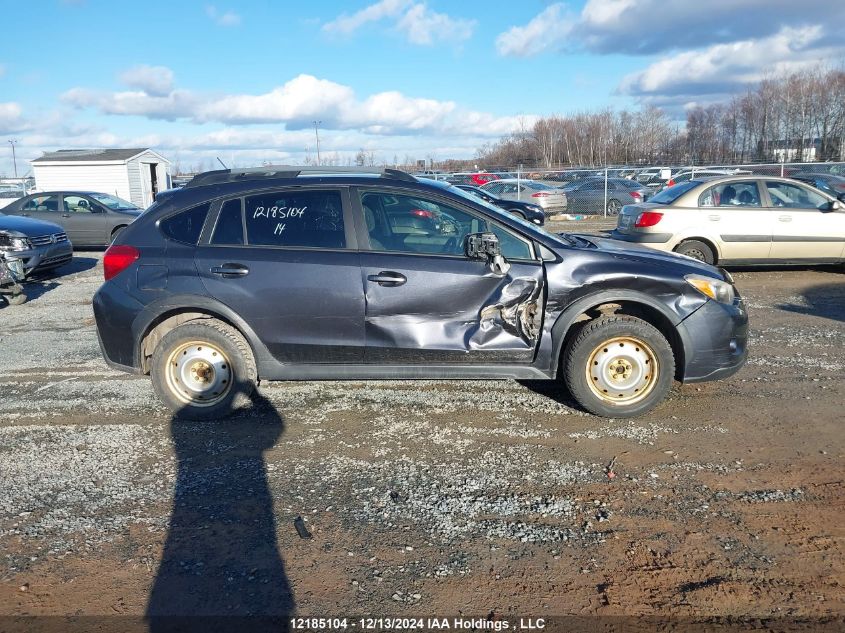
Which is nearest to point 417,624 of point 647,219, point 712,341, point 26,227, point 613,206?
point 712,341

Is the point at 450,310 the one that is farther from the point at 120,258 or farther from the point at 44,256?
the point at 44,256

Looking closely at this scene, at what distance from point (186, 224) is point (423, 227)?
1.77 m

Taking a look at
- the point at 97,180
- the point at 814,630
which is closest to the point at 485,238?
the point at 814,630

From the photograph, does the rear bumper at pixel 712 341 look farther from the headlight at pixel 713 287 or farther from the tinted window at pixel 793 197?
the tinted window at pixel 793 197

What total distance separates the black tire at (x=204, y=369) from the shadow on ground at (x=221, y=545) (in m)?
0.26

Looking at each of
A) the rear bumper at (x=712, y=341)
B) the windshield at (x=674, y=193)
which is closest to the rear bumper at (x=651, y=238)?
the windshield at (x=674, y=193)

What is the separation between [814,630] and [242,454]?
3.34 meters

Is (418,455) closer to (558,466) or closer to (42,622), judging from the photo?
(558,466)

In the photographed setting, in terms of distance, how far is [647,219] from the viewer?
10867 millimetres

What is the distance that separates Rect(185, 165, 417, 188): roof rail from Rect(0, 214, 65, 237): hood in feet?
26.8

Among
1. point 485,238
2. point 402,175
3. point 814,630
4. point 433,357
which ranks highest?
point 402,175

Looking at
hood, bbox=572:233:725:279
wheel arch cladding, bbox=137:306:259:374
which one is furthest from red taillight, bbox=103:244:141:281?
hood, bbox=572:233:725:279

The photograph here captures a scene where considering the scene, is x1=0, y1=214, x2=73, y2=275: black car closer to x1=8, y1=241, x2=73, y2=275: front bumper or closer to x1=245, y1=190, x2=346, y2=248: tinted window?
x1=8, y1=241, x2=73, y2=275: front bumper

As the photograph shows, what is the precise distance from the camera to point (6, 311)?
1003 centimetres
